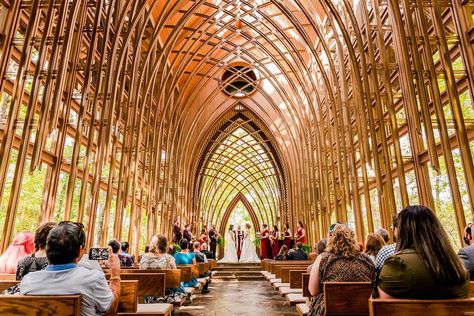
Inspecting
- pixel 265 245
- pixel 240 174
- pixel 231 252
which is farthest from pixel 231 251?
pixel 240 174

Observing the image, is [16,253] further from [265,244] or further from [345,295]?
[265,244]

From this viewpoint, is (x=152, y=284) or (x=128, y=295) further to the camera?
(x=152, y=284)

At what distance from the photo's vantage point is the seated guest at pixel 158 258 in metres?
6.29

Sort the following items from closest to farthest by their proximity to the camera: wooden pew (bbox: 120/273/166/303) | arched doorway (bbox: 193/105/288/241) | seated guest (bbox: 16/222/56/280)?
seated guest (bbox: 16/222/56/280) < wooden pew (bbox: 120/273/166/303) < arched doorway (bbox: 193/105/288/241)

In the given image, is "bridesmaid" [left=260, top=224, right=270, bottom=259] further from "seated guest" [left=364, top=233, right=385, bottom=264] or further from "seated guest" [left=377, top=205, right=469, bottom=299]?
"seated guest" [left=377, top=205, right=469, bottom=299]

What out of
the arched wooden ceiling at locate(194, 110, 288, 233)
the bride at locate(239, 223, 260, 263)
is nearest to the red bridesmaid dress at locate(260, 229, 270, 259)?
the bride at locate(239, 223, 260, 263)

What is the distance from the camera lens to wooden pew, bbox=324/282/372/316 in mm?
3254

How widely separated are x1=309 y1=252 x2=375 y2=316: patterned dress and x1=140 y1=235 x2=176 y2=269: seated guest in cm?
339

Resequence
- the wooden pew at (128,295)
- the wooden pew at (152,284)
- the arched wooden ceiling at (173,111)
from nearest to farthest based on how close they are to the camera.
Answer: the wooden pew at (128,295)
the wooden pew at (152,284)
the arched wooden ceiling at (173,111)

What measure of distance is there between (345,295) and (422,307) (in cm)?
131

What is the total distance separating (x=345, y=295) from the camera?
128 inches

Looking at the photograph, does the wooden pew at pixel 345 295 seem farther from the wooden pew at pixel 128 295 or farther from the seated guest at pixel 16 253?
the seated guest at pixel 16 253

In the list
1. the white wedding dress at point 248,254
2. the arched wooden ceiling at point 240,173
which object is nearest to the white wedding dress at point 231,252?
the white wedding dress at point 248,254

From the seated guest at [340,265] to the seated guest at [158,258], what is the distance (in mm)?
3385
